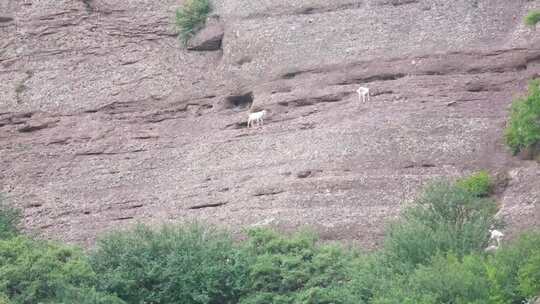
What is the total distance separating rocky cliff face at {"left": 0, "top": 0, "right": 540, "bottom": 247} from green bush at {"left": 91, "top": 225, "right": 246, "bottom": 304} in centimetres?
233

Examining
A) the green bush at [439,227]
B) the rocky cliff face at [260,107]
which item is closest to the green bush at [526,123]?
the rocky cliff face at [260,107]

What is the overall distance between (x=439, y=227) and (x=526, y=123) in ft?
18.2

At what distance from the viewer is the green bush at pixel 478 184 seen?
1474 inches

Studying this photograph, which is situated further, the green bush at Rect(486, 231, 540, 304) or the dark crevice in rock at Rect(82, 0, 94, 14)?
the dark crevice in rock at Rect(82, 0, 94, 14)

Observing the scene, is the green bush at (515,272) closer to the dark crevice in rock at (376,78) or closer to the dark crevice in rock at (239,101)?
the dark crevice in rock at (376,78)

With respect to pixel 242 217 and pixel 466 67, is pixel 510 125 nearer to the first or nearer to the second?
pixel 466 67

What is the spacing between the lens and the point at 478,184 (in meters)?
37.8

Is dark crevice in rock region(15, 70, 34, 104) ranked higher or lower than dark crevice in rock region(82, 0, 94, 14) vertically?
lower

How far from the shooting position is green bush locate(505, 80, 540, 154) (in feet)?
127

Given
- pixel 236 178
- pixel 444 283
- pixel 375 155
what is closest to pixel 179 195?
pixel 236 178

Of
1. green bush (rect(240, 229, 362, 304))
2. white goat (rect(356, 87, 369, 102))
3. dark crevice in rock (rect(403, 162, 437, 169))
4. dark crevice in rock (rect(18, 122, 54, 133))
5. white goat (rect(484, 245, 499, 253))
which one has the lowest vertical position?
green bush (rect(240, 229, 362, 304))

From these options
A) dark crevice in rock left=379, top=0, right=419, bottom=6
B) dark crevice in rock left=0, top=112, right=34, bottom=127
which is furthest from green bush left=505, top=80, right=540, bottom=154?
dark crevice in rock left=0, top=112, right=34, bottom=127

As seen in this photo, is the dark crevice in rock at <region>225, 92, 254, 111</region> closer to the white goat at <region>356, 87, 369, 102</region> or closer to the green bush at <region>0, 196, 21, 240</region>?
the white goat at <region>356, 87, 369, 102</region>

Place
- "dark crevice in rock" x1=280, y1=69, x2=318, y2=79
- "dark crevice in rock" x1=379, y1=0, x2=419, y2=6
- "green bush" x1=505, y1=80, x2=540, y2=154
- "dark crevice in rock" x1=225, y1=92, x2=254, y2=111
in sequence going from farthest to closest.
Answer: "dark crevice in rock" x1=379, y1=0, x2=419, y2=6, "dark crevice in rock" x1=225, y1=92, x2=254, y2=111, "dark crevice in rock" x1=280, y1=69, x2=318, y2=79, "green bush" x1=505, y1=80, x2=540, y2=154
